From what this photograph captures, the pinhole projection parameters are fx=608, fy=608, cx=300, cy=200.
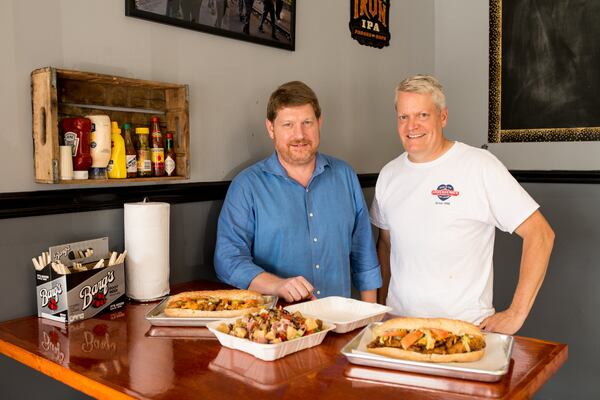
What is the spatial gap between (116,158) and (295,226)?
75 centimetres

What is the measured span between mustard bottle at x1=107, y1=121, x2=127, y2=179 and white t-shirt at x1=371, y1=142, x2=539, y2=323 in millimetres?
1134

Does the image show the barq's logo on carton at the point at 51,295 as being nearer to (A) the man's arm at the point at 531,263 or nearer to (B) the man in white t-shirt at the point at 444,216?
(B) the man in white t-shirt at the point at 444,216

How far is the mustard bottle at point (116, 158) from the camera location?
217 cm

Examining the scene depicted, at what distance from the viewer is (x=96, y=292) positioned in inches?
75.8

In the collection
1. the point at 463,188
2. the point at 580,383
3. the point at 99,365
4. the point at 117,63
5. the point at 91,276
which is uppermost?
the point at 117,63

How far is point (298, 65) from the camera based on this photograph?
9.89 feet

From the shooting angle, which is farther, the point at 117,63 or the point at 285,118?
the point at 285,118

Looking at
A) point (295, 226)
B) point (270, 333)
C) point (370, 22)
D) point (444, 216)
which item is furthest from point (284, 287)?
point (370, 22)

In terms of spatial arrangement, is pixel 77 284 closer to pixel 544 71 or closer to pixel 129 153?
pixel 129 153

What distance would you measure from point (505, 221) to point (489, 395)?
1.16m

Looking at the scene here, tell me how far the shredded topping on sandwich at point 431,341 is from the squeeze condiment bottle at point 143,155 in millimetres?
1151

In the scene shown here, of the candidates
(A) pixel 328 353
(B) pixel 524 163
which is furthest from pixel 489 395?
(B) pixel 524 163

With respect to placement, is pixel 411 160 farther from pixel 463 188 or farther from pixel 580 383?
pixel 580 383

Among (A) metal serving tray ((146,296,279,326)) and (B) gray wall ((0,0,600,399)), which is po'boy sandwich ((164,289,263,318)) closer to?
(A) metal serving tray ((146,296,279,326))
